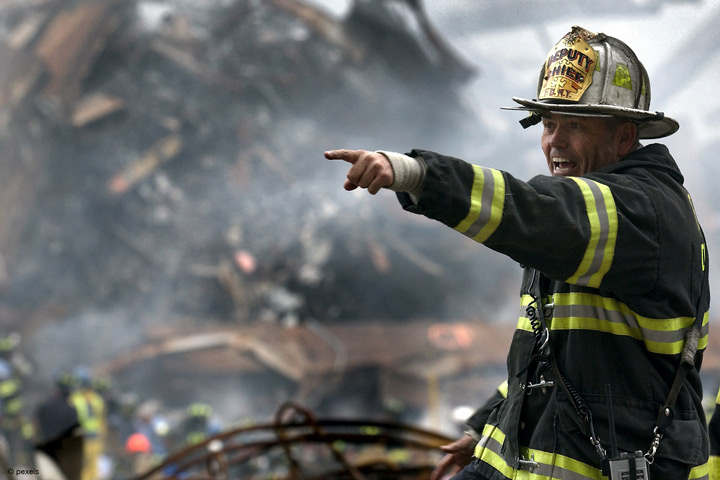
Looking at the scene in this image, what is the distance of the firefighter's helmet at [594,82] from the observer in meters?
1.59

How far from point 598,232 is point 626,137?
44cm

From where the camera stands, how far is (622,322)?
1.47m

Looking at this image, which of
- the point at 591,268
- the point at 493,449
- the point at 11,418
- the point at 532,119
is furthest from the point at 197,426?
the point at 591,268

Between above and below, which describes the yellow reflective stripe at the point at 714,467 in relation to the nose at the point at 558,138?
below

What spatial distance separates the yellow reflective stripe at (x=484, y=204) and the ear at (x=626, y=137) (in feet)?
1.63

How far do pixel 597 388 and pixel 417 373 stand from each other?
10.9 metres

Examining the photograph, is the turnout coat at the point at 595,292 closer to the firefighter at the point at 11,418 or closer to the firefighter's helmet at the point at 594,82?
the firefighter's helmet at the point at 594,82

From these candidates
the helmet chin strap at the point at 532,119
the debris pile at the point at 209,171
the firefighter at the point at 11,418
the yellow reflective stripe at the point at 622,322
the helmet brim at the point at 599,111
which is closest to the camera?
the yellow reflective stripe at the point at 622,322

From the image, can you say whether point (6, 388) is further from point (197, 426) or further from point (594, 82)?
point (594, 82)

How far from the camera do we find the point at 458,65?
1216 centimetres

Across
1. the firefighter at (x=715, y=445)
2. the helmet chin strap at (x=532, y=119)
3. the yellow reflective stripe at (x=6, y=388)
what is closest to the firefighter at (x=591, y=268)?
the helmet chin strap at (x=532, y=119)

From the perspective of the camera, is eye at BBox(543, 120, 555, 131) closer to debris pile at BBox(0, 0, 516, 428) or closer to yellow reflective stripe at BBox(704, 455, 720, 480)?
yellow reflective stripe at BBox(704, 455, 720, 480)

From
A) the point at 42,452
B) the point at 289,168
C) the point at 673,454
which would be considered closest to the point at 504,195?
the point at 673,454

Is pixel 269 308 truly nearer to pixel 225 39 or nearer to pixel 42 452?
pixel 225 39
